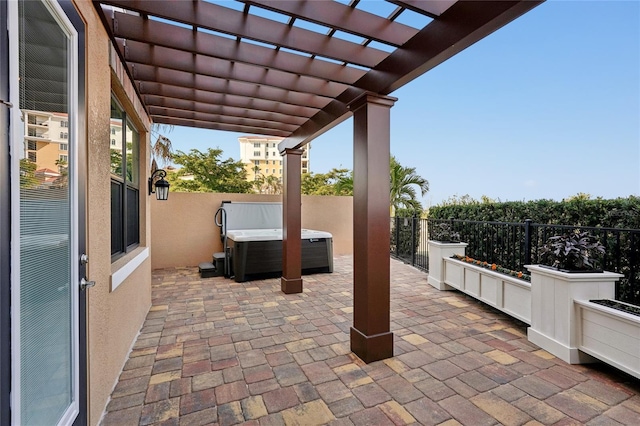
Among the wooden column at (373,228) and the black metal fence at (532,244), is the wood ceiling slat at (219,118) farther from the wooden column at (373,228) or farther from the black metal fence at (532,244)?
the black metal fence at (532,244)

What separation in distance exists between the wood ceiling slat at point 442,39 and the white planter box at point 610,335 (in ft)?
7.80

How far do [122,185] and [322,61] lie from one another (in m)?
2.32

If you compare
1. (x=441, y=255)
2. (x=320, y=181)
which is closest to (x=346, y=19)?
(x=441, y=255)

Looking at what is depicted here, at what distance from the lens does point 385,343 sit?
8.64 feet

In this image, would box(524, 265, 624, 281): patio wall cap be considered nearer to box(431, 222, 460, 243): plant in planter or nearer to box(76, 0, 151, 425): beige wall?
box(431, 222, 460, 243): plant in planter

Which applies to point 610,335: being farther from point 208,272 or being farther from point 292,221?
point 208,272

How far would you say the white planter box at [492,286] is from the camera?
323 cm

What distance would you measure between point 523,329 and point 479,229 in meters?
2.20

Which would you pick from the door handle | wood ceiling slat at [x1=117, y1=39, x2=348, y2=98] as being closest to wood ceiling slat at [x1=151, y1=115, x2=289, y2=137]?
wood ceiling slat at [x1=117, y1=39, x2=348, y2=98]

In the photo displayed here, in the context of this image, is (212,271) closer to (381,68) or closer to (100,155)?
(100,155)

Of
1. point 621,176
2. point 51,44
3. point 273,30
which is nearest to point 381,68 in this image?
point 273,30

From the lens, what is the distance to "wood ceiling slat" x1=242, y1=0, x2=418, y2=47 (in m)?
1.85

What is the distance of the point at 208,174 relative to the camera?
14680 millimetres

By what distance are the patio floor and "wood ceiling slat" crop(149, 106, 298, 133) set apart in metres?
2.70
